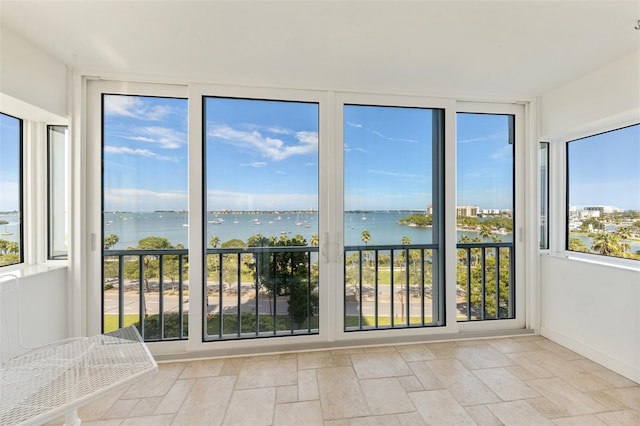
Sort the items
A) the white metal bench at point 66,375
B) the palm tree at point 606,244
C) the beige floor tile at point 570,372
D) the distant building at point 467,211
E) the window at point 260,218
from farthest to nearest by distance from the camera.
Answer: the distant building at point 467,211 → the window at point 260,218 → the palm tree at point 606,244 → the beige floor tile at point 570,372 → the white metal bench at point 66,375

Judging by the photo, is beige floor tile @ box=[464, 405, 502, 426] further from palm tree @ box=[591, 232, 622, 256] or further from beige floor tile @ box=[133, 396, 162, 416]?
beige floor tile @ box=[133, 396, 162, 416]

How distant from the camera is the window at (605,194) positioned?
247 cm

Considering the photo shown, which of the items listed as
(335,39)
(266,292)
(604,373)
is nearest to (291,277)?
(266,292)

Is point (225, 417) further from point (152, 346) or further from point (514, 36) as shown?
point (514, 36)

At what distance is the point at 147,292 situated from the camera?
277 cm

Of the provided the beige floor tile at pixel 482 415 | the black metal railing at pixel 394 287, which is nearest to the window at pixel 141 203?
the black metal railing at pixel 394 287

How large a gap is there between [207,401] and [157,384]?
51 cm

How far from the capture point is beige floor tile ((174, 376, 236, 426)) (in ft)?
6.08

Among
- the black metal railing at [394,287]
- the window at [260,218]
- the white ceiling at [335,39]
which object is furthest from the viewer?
the black metal railing at [394,287]

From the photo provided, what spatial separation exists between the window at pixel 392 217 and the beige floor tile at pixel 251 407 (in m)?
1.05

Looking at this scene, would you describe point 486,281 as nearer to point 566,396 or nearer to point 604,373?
point 604,373

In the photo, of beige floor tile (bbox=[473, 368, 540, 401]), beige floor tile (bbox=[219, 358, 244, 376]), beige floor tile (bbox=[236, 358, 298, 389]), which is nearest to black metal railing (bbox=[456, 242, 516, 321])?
beige floor tile (bbox=[473, 368, 540, 401])

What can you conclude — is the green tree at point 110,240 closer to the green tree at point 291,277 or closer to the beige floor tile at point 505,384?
the green tree at point 291,277

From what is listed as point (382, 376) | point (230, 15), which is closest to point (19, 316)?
point (230, 15)
